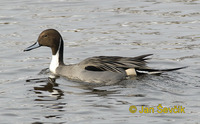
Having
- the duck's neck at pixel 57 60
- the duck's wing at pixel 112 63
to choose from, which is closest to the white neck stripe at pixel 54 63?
the duck's neck at pixel 57 60

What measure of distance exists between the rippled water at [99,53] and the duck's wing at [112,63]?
358 millimetres

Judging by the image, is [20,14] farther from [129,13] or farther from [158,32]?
[158,32]

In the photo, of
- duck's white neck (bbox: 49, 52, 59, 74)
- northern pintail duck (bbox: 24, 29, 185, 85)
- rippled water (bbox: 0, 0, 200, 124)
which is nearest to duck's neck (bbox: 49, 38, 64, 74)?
duck's white neck (bbox: 49, 52, 59, 74)

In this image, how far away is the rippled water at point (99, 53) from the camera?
866cm

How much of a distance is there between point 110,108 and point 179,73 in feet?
9.21

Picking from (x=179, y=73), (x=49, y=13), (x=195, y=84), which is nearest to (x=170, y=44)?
(x=179, y=73)

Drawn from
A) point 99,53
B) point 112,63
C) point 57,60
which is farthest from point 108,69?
point 99,53

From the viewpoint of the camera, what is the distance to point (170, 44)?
43.6 feet

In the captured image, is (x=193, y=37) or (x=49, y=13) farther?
(x=49, y=13)

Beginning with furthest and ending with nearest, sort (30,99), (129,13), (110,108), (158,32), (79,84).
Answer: (129,13)
(158,32)
(79,84)
(30,99)
(110,108)

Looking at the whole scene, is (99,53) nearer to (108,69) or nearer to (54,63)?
(54,63)

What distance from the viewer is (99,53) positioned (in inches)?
504

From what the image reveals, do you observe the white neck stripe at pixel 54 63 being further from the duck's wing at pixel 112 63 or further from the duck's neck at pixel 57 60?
the duck's wing at pixel 112 63

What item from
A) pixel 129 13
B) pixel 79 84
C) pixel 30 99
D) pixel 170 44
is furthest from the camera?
pixel 129 13
